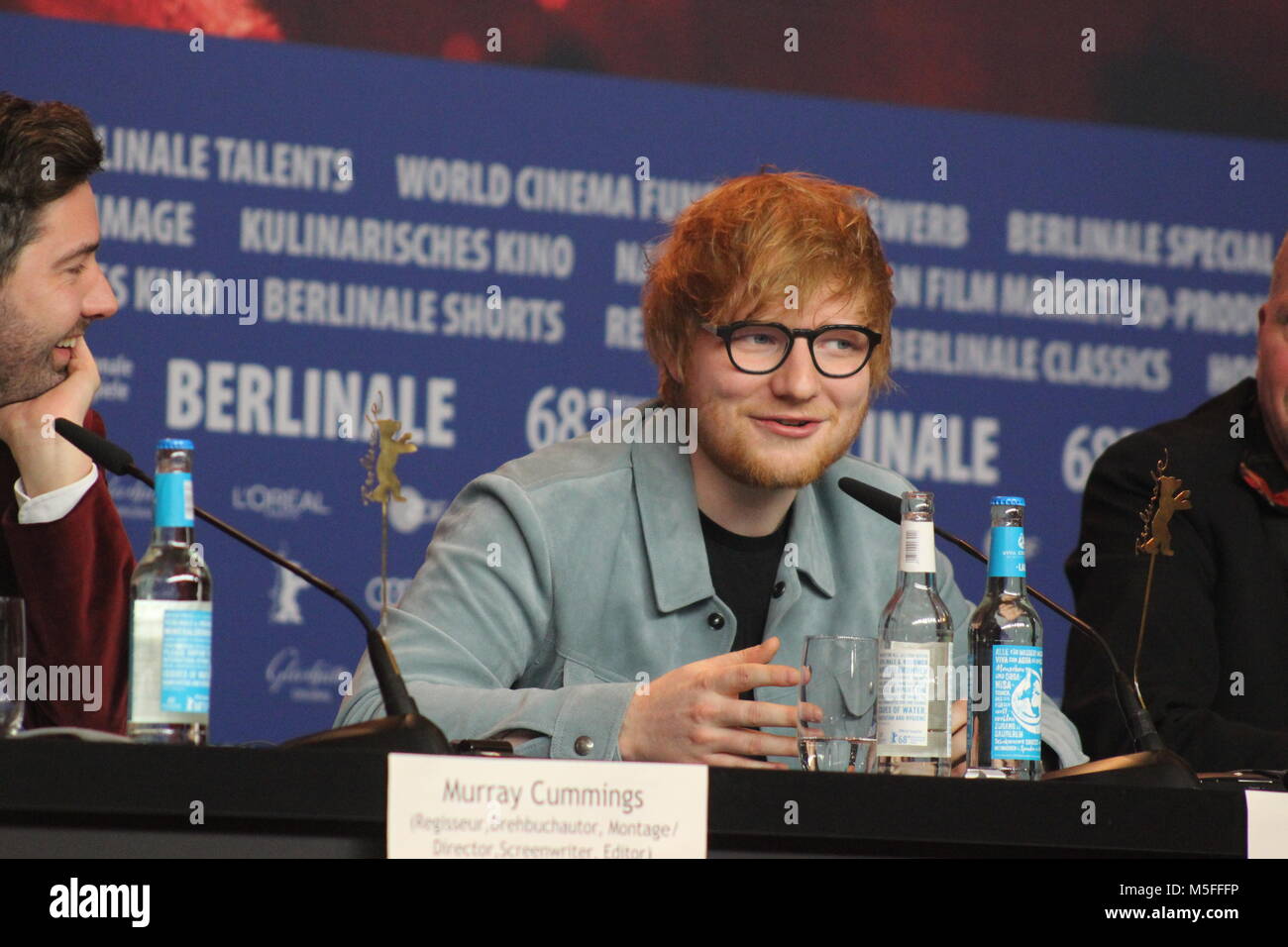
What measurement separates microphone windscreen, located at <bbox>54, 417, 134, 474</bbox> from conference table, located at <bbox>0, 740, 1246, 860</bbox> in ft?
1.09

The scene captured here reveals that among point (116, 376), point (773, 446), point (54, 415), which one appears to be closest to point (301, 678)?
point (116, 376)

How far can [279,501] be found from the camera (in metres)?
3.22

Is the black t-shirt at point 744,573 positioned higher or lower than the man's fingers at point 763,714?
higher

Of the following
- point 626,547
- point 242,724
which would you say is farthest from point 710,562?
point 242,724

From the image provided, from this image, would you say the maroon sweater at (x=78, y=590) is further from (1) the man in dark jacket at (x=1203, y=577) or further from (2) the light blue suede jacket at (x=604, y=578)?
(1) the man in dark jacket at (x=1203, y=577)

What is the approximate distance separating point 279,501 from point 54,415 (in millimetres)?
979

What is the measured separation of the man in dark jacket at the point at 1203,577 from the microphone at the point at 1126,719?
0.70m

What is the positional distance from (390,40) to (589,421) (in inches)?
32.6

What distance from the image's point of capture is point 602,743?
163 centimetres

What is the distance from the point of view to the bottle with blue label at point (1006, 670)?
153cm

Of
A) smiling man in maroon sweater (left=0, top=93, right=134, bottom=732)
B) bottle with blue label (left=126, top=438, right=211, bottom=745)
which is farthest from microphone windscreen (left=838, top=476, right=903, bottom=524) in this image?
smiling man in maroon sweater (left=0, top=93, right=134, bottom=732)

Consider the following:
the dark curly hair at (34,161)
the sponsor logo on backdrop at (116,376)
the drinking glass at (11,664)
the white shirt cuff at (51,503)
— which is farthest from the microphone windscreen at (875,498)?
the sponsor logo on backdrop at (116,376)

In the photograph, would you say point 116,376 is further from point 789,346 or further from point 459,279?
point 789,346
